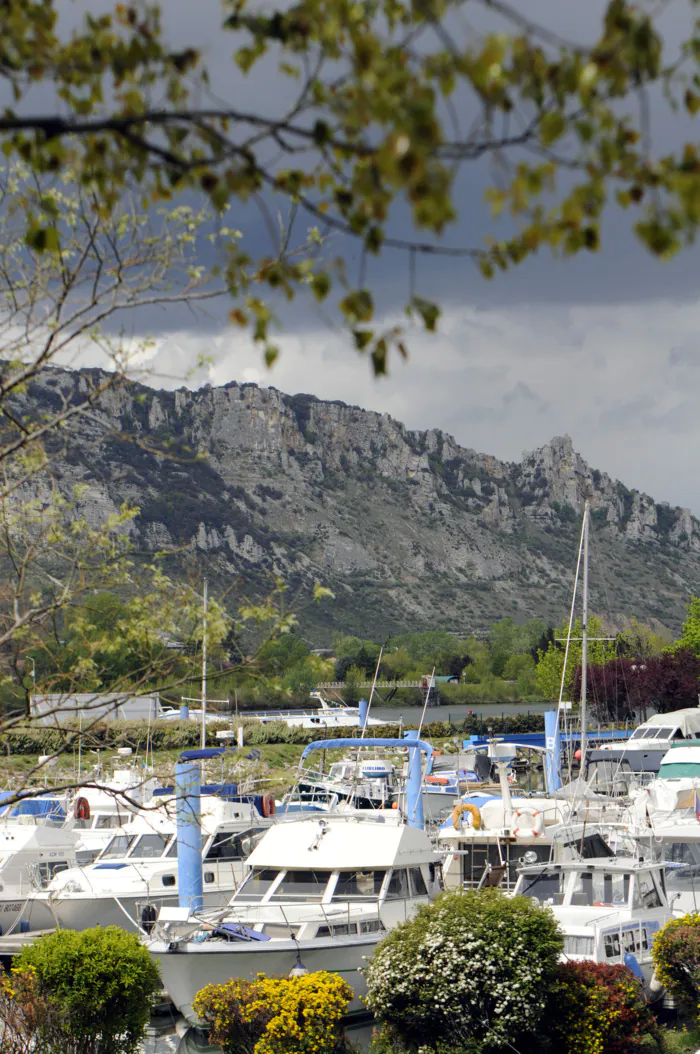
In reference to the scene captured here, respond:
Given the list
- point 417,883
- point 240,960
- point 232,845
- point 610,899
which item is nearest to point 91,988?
point 240,960

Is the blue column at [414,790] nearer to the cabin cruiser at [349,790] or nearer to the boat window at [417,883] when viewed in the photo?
the boat window at [417,883]

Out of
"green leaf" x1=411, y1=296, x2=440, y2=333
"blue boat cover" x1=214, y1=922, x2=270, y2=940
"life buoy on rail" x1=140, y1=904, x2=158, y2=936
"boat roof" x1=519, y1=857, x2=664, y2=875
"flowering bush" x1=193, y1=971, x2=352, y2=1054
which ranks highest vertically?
"green leaf" x1=411, y1=296, x2=440, y2=333

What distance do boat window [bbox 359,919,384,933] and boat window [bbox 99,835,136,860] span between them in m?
9.50

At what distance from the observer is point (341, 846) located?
19469mm

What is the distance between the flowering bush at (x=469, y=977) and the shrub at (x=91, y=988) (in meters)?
2.93

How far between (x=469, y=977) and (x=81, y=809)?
21.7 m

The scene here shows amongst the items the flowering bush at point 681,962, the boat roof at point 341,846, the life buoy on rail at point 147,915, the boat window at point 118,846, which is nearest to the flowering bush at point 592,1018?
the flowering bush at point 681,962

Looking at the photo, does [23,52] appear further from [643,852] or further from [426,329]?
[643,852]

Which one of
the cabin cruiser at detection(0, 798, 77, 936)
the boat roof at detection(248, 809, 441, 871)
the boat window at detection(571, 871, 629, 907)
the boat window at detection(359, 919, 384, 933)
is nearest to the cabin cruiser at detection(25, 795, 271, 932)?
the cabin cruiser at detection(0, 798, 77, 936)

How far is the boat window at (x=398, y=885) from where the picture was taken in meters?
19.3

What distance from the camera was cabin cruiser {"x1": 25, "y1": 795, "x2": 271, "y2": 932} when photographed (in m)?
24.0

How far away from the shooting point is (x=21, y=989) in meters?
13.4

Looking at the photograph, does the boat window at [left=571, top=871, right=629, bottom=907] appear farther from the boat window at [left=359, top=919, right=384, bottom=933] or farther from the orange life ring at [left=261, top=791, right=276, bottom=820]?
the orange life ring at [left=261, top=791, right=276, bottom=820]

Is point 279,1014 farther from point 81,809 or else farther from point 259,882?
point 81,809
